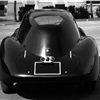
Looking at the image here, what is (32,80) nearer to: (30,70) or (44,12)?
(30,70)

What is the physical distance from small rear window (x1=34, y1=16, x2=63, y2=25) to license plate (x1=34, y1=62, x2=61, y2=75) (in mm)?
1014

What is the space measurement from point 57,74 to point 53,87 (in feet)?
3.19

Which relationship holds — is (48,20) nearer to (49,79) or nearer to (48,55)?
(48,55)

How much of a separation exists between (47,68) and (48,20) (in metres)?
1.28

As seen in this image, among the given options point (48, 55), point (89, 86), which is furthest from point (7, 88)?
point (89, 86)

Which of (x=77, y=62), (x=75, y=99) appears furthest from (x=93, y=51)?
(x=75, y=99)

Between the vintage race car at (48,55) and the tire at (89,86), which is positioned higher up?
the vintage race car at (48,55)

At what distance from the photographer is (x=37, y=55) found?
5.65m

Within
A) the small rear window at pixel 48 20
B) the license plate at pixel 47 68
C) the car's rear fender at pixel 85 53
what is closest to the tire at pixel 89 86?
the car's rear fender at pixel 85 53

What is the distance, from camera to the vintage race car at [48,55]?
5.33 m

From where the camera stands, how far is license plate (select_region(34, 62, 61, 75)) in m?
5.31

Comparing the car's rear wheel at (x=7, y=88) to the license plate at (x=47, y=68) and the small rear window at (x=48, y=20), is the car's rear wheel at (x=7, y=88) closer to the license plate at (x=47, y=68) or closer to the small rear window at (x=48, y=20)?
the license plate at (x=47, y=68)

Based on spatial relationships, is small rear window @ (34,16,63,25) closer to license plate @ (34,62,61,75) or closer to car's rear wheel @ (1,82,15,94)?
license plate @ (34,62,61,75)

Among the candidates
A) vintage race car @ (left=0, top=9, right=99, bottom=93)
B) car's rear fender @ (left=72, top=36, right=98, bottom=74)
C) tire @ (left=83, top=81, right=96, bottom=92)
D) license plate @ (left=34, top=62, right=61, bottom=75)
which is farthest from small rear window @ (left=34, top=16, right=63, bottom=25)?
tire @ (left=83, top=81, right=96, bottom=92)
